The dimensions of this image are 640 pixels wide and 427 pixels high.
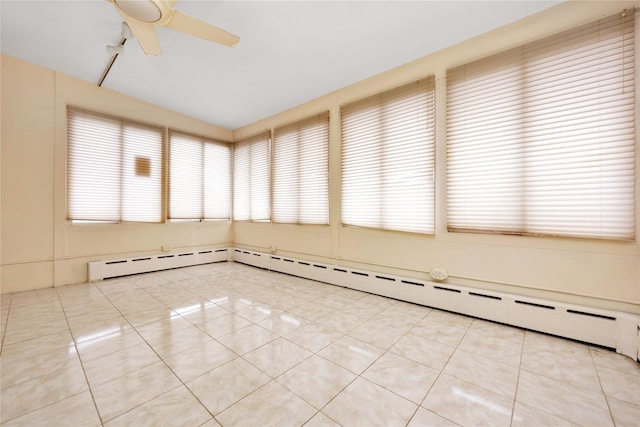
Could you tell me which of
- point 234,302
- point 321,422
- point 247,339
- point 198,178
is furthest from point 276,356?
point 198,178

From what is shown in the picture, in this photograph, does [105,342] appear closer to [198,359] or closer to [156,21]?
[198,359]

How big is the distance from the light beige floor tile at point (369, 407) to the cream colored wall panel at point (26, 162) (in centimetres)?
494

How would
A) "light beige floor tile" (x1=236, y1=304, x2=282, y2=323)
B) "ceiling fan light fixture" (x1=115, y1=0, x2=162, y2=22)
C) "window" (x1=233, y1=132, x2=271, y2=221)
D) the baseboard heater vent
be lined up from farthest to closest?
"window" (x1=233, y1=132, x2=271, y2=221)
the baseboard heater vent
"light beige floor tile" (x1=236, y1=304, x2=282, y2=323)
"ceiling fan light fixture" (x1=115, y1=0, x2=162, y2=22)

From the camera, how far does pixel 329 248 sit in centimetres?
434

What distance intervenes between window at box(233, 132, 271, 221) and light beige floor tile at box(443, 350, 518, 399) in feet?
14.2

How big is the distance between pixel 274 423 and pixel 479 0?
3.95 m

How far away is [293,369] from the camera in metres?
1.92

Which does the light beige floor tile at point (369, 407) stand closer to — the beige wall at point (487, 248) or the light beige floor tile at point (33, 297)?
the beige wall at point (487, 248)

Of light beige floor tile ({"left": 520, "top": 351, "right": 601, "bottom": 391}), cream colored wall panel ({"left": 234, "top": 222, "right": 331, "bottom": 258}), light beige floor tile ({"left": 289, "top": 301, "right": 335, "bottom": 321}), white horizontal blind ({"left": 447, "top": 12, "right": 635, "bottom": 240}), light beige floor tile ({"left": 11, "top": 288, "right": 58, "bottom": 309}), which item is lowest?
light beige floor tile ({"left": 520, "top": 351, "right": 601, "bottom": 391})

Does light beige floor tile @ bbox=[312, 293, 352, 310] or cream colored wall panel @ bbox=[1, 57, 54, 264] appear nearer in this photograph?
light beige floor tile @ bbox=[312, 293, 352, 310]

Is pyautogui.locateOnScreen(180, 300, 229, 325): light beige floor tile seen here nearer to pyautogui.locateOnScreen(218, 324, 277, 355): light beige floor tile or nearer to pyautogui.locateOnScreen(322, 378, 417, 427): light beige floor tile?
pyautogui.locateOnScreen(218, 324, 277, 355): light beige floor tile

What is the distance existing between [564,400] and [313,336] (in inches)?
74.1

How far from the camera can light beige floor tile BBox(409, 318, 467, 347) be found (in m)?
2.38

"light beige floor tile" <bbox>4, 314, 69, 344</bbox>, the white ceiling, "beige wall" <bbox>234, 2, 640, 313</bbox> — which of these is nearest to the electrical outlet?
"beige wall" <bbox>234, 2, 640, 313</bbox>
